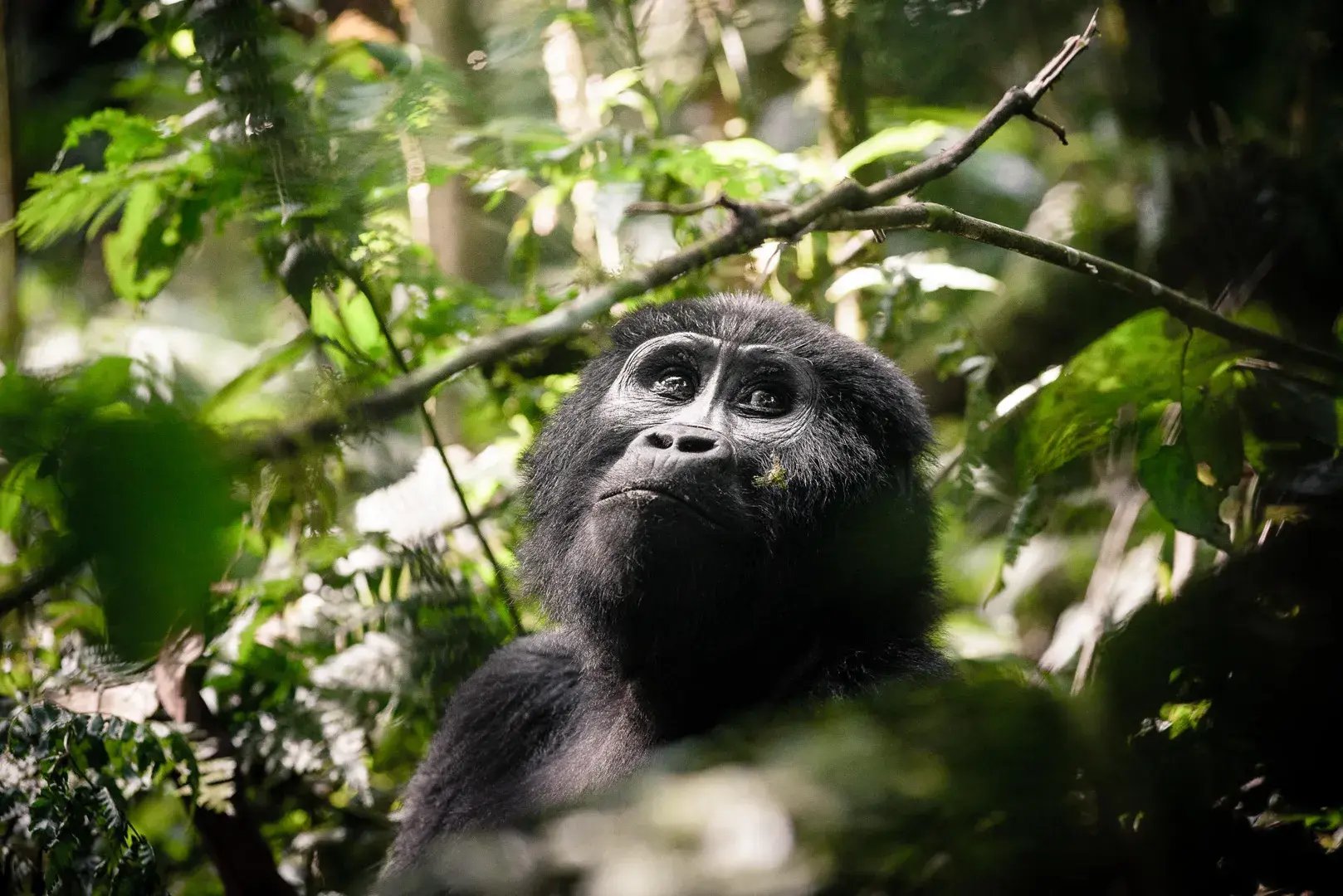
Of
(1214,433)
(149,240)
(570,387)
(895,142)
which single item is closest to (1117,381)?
(1214,433)

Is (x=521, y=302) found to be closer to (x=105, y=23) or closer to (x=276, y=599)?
(x=276, y=599)

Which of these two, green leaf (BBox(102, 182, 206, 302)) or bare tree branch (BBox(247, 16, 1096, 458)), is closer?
bare tree branch (BBox(247, 16, 1096, 458))

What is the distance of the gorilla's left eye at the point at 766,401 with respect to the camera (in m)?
2.97

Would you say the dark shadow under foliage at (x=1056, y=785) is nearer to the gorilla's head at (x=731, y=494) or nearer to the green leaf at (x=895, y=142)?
the gorilla's head at (x=731, y=494)

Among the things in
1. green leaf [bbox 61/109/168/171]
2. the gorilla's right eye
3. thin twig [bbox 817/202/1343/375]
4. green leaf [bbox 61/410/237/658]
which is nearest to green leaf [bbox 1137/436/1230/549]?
thin twig [bbox 817/202/1343/375]

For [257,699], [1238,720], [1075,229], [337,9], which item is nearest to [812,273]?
[1075,229]

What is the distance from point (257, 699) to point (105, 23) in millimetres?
2405

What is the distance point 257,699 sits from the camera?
342 cm

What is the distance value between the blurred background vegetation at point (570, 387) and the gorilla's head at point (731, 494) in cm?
29

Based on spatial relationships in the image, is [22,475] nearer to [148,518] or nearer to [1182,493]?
[148,518]

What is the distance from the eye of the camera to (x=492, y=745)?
3.14 m

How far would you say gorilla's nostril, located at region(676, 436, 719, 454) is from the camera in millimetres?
2617

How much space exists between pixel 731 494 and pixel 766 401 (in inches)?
19.7

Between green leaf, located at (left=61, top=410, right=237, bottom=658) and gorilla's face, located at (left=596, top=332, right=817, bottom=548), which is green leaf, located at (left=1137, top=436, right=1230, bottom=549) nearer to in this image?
gorilla's face, located at (left=596, top=332, right=817, bottom=548)
